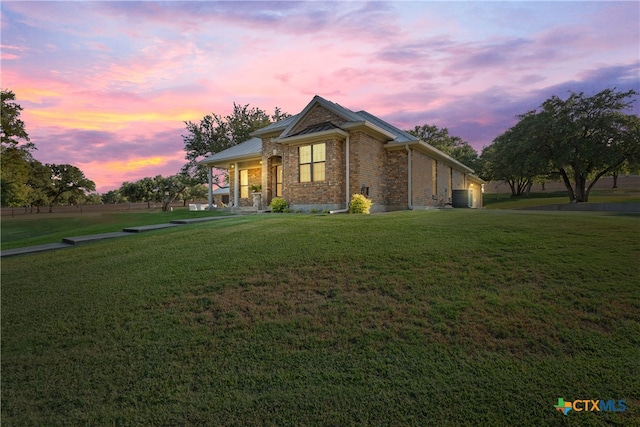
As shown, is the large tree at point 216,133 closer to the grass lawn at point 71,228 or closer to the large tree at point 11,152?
the large tree at point 11,152

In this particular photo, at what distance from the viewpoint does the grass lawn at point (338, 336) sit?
243 centimetres

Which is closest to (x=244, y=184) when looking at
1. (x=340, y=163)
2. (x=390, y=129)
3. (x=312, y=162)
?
(x=312, y=162)

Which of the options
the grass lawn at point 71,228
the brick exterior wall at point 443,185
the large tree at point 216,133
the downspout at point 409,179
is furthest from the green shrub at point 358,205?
the large tree at point 216,133

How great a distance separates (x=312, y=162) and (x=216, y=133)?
2567 centimetres

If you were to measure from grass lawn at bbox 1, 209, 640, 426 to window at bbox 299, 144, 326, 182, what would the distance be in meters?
8.44

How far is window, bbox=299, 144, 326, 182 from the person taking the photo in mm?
13789

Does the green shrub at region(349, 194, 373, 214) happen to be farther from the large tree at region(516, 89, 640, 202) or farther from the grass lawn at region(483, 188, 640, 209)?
the grass lawn at region(483, 188, 640, 209)

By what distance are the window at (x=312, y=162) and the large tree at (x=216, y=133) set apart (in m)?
22.5

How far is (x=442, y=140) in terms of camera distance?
40156 millimetres

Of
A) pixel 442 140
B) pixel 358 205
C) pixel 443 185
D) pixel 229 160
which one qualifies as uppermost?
pixel 442 140

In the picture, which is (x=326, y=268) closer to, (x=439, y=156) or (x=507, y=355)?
(x=507, y=355)

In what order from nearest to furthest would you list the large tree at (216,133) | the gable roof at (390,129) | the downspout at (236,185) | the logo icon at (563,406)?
the logo icon at (563,406) < the gable roof at (390,129) < the downspout at (236,185) < the large tree at (216,133)

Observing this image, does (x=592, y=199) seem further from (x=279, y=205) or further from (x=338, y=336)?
(x=338, y=336)

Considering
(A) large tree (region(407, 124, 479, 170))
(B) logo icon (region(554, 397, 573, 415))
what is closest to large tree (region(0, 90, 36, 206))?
(B) logo icon (region(554, 397, 573, 415))
